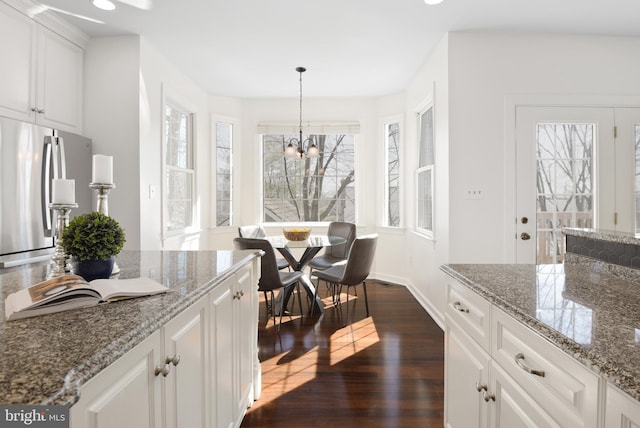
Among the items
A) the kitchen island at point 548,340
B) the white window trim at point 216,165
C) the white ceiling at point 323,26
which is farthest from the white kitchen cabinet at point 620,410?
the white window trim at point 216,165

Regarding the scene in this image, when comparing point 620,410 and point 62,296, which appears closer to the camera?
point 620,410

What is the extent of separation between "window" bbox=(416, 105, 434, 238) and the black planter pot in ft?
10.6

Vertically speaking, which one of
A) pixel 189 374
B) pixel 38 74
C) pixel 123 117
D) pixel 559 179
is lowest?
pixel 189 374

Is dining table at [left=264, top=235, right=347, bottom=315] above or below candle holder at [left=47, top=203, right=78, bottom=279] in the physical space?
below

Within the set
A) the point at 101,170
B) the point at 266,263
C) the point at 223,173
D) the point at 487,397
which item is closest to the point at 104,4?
the point at 101,170

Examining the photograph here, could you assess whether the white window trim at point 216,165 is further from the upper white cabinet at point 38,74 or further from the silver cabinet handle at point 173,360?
the silver cabinet handle at point 173,360

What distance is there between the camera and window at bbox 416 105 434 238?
394 cm

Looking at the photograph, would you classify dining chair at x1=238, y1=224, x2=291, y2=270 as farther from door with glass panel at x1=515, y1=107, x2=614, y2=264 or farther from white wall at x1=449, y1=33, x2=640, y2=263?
door with glass panel at x1=515, y1=107, x2=614, y2=264

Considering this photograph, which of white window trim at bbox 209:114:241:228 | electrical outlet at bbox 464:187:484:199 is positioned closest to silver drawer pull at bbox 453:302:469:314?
electrical outlet at bbox 464:187:484:199

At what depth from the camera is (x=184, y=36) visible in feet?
10.7

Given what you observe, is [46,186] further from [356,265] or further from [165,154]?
[356,265]

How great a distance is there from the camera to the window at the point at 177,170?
3.98m

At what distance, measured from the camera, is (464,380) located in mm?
1428

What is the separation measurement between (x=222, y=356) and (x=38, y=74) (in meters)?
2.81
